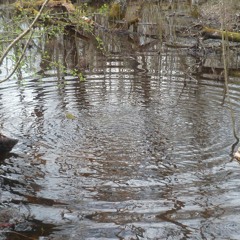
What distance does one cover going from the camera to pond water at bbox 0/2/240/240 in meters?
6.74

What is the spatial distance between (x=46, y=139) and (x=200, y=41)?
45.6 feet

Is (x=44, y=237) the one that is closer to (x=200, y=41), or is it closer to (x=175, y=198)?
(x=175, y=198)

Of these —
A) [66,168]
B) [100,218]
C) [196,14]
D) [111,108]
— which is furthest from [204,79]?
[196,14]

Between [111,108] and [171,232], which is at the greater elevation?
[111,108]

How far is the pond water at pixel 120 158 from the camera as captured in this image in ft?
22.1

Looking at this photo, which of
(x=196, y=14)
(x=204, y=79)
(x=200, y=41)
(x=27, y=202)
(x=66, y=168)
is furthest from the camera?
(x=196, y=14)

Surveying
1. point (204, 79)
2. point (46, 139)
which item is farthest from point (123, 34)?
point (46, 139)

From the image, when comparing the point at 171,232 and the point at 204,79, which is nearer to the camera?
the point at 171,232

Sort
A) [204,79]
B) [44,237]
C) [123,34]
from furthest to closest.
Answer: [123,34] → [204,79] → [44,237]

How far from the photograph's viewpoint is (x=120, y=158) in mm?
9109

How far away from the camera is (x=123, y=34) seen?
28906mm

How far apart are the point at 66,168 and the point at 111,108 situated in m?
4.24

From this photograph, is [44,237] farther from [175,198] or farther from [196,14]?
[196,14]

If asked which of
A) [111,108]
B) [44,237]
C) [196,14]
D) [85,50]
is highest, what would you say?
[196,14]
